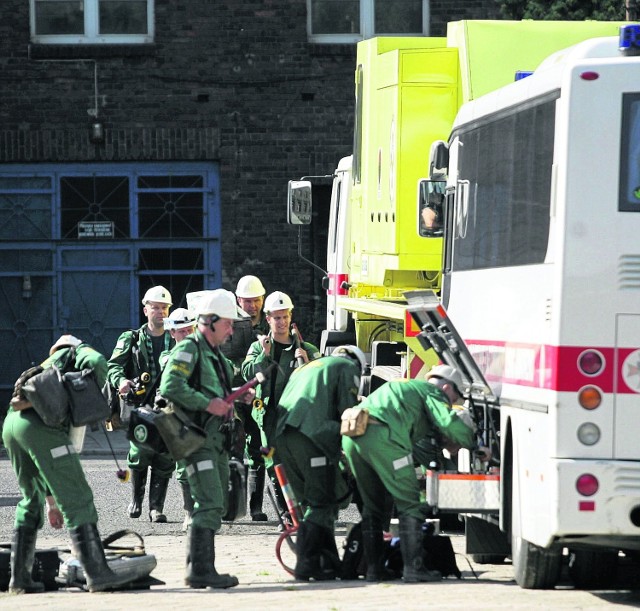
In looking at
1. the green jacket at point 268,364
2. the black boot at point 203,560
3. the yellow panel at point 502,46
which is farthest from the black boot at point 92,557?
the yellow panel at point 502,46

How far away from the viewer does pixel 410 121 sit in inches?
530

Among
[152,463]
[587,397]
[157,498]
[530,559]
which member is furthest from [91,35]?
[587,397]

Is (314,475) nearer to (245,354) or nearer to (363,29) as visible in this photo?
(245,354)

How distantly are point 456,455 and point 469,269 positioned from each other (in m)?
1.24

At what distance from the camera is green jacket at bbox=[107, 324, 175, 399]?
1374 cm

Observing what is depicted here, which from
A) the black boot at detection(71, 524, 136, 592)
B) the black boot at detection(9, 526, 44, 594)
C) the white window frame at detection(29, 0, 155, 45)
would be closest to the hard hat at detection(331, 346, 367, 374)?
the black boot at detection(71, 524, 136, 592)

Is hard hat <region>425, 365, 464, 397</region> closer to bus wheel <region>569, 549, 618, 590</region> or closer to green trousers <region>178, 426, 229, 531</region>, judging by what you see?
bus wheel <region>569, 549, 618, 590</region>

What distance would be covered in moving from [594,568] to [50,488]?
328 centimetres

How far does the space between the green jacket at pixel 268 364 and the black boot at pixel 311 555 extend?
264cm

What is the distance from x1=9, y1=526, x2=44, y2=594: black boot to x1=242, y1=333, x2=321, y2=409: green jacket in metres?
3.34

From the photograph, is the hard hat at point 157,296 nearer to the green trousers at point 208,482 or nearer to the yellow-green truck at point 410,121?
the yellow-green truck at point 410,121

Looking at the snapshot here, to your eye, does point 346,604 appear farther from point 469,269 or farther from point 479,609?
point 469,269

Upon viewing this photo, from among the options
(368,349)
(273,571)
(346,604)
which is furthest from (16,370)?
(346,604)

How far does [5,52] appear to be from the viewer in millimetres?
21703
